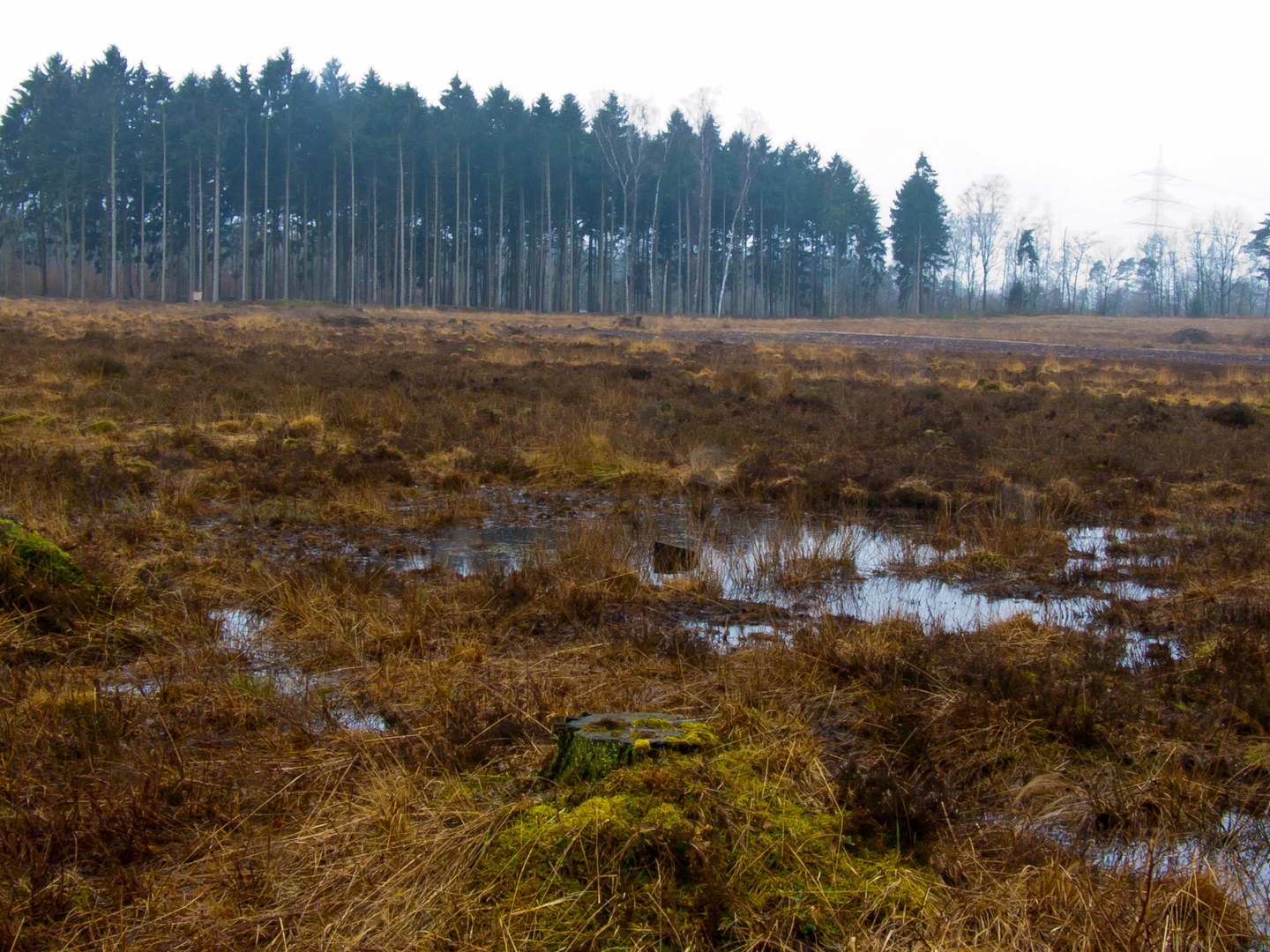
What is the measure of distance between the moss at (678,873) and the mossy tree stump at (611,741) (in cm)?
8

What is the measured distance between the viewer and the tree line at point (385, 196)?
180ft

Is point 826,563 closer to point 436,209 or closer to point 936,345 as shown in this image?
point 936,345

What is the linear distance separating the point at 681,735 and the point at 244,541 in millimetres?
4863

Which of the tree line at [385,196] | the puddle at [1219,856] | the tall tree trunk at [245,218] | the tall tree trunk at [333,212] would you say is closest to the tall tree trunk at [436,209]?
the tree line at [385,196]

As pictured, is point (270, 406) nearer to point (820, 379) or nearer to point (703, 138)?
point (820, 379)

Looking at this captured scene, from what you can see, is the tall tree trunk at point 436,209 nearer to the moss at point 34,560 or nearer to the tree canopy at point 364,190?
the tree canopy at point 364,190

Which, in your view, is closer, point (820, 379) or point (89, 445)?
point (89, 445)

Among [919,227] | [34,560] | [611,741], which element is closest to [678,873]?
[611,741]

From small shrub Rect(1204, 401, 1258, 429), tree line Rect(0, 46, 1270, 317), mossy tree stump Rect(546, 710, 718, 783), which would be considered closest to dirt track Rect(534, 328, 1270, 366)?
small shrub Rect(1204, 401, 1258, 429)

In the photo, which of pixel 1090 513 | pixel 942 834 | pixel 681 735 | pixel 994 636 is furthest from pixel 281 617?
pixel 1090 513

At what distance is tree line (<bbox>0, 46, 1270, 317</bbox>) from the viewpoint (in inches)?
2157

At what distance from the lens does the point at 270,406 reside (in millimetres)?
13188

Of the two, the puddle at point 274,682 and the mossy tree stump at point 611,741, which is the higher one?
the mossy tree stump at point 611,741

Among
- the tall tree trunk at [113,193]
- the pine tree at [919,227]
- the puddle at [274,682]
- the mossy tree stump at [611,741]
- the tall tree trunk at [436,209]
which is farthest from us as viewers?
the pine tree at [919,227]
